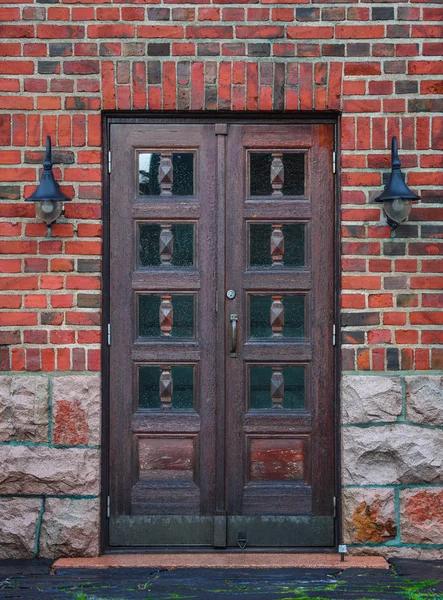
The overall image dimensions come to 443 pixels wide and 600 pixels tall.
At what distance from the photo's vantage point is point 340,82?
162 inches

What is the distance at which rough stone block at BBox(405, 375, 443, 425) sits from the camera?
13.4 feet

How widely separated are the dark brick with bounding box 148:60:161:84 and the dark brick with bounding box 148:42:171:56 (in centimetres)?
5

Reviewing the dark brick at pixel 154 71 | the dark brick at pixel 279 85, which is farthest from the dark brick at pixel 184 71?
the dark brick at pixel 279 85

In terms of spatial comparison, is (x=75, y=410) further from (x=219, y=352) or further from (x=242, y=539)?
(x=242, y=539)

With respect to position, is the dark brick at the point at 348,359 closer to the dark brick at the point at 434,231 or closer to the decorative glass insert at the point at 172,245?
the dark brick at the point at 434,231

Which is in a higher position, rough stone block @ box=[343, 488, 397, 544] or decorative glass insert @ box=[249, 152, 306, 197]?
decorative glass insert @ box=[249, 152, 306, 197]

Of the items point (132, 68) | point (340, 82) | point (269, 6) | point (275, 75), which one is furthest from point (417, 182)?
point (132, 68)

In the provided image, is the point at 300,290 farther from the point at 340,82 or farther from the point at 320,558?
the point at 320,558

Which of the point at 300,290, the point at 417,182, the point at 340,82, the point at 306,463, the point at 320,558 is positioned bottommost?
the point at 320,558

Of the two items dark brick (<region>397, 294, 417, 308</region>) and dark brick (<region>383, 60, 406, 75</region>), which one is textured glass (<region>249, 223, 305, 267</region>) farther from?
dark brick (<region>383, 60, 406, 75</region>)

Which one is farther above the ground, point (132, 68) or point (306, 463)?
point (132, 68)

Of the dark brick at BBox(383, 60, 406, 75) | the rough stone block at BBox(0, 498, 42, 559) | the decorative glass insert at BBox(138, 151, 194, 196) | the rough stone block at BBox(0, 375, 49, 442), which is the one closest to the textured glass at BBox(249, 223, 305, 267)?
the decorative glass insert at BBox(138, 151, 194, 196)

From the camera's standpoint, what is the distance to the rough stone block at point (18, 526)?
409 cm

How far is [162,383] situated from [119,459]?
1.62 feet
